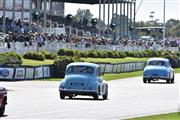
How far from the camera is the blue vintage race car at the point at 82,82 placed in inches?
1164

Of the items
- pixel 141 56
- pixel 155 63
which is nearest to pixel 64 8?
pixel 141 56

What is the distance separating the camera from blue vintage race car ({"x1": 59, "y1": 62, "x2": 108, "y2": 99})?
97.0ft

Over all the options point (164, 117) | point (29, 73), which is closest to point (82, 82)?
point (164, 117)

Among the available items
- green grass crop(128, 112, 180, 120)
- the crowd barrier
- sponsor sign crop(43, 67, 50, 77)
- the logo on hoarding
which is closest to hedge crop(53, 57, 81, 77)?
sponsor sign crop(43, 67, 50, 77)

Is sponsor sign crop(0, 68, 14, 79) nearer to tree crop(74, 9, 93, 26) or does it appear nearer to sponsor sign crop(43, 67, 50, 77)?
sponsor sign crop(43, 67, 50, 77)

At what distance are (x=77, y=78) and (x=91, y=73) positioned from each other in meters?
0.84

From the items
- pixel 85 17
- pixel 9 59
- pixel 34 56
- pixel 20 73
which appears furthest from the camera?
pixel 85 17

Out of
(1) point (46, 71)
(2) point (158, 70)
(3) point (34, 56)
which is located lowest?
(1) point (46, 71)

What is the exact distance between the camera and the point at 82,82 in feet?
97.3

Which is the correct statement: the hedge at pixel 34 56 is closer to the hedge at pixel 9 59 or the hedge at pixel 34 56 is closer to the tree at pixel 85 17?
the hedge at pixel 9 59

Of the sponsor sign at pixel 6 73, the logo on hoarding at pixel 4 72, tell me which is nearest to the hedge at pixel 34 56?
the sponsor sign at pixel 6 73

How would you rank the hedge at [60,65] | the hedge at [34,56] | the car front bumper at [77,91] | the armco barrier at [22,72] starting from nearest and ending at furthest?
the car front bumper at [77,91] → the armco barrier at [22,72] → the hedge at [60,65] → the hedge at [34,56]

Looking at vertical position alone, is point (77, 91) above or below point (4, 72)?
above

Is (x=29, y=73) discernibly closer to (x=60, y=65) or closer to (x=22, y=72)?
(x=22, y=72)
